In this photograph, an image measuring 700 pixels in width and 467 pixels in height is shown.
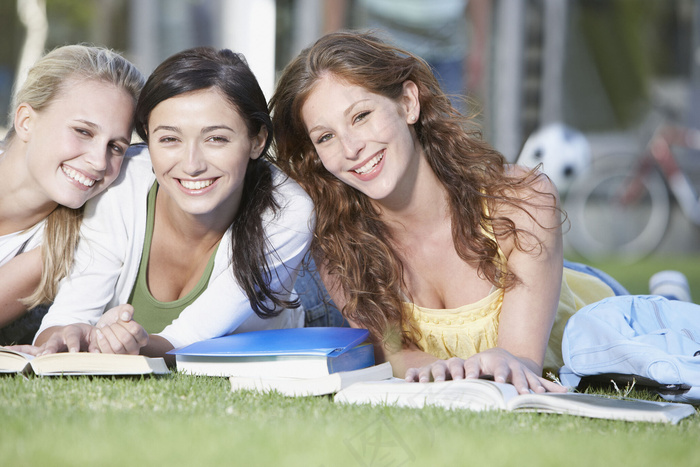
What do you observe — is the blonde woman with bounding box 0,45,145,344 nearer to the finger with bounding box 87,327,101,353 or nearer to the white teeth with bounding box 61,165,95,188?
the white teeth with bounding box 61,165,95,188

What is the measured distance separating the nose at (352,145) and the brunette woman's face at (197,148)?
0.34 meters

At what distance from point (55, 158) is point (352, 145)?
36.6 inches

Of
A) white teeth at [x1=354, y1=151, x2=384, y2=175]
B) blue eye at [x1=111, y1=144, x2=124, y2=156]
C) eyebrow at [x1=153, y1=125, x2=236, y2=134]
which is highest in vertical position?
eyebrow at [x1=153, y1=125, x2=236, y2=134]

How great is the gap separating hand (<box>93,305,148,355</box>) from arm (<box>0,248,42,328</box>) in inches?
22.3

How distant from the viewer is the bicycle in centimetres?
773

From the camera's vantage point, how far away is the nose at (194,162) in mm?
2361

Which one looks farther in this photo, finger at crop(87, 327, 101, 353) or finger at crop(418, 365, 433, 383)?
finger at crop(87, 327, 101, 353)

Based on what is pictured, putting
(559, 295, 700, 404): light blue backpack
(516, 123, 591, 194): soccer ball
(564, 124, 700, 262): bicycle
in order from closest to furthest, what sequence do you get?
(559, 295, 700, 404): light blue backpack
(516, 123, 591, 194): soccer ball
(564, 124, 700, 262): bicycle

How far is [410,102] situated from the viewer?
100 inches

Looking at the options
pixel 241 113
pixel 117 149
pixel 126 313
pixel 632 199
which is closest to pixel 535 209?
pixel 241 113

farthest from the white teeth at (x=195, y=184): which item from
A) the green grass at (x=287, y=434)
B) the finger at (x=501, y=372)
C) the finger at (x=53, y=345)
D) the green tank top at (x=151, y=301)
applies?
the finger at (x=501, y=372)

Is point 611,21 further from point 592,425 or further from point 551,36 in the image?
point 592,425

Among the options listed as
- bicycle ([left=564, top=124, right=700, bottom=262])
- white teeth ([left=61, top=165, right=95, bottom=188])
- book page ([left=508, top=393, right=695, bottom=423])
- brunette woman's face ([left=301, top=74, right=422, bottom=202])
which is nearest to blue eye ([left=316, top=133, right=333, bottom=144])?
brunette woman's face ([left=301, top=74, right=422, bottom=202])

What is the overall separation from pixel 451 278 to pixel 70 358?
4.02 ft
